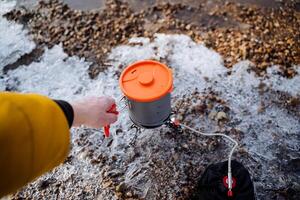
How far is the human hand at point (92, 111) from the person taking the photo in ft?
4.67

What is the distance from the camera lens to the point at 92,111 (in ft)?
4.90

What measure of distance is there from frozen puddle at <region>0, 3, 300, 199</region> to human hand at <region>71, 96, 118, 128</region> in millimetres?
599

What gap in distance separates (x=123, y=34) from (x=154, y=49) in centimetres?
30

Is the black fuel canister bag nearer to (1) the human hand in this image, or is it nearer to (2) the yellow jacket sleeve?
(1) the human hand

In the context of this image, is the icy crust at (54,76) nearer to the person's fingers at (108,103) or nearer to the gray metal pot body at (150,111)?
the gray metal pot body at (150,111)

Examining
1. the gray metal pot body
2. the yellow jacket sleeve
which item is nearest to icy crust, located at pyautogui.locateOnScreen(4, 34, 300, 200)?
the gray metal pot body

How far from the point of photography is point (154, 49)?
8.63ft

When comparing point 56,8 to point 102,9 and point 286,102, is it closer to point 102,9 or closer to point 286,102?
point 102,9

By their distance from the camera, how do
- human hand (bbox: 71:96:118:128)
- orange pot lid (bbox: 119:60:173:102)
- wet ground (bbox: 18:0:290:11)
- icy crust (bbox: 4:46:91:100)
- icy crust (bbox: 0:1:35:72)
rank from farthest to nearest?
wet ground (bbox: 18:0:290:11) < icy crust (bbox: 0:1:35:72) < icy crust (bbox: 4:46:91:100) < orange pot lid (bbox: 119:60:173:102) < human hand (bbox: 71:96:118:128)

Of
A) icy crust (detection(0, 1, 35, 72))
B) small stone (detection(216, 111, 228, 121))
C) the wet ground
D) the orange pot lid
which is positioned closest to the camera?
the orange pot lid

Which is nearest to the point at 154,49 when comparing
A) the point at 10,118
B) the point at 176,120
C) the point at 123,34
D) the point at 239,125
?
the point at 123,34

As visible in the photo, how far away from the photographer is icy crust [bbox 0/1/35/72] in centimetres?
273

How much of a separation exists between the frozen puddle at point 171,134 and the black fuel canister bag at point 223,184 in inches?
9.6

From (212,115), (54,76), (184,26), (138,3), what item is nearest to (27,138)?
(212,115)
